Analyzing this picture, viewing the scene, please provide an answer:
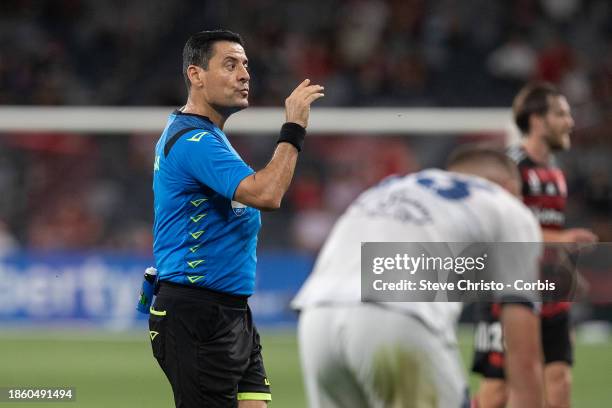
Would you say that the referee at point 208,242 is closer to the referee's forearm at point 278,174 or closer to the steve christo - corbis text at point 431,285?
the referee's forearm at point 278,174

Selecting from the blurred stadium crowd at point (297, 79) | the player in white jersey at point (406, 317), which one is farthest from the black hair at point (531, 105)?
the blurred stadium crowd at point (297, 79)

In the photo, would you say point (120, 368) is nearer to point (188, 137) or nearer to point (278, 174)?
point (188, 137)

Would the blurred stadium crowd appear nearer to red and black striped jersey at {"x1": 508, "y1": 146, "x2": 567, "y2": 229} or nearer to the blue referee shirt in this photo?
red and black striped jersey at {"x1": 508, "y1": 146, "x2": 567, "y2": 229}

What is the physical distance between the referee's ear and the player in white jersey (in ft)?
3.44

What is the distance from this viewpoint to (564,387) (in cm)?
680

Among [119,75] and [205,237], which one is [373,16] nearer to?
[119,75]

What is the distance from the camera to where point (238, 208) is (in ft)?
15.1

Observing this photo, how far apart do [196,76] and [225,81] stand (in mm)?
132

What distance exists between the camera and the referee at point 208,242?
174 inches

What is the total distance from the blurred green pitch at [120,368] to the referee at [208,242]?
8.98ft

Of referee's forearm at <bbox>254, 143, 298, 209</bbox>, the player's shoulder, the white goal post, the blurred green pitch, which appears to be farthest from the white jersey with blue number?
the white goal post

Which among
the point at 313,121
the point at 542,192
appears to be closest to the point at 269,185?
the point at 542,192

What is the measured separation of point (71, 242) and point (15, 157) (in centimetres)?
128

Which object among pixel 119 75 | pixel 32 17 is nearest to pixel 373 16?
pixel 119 75
